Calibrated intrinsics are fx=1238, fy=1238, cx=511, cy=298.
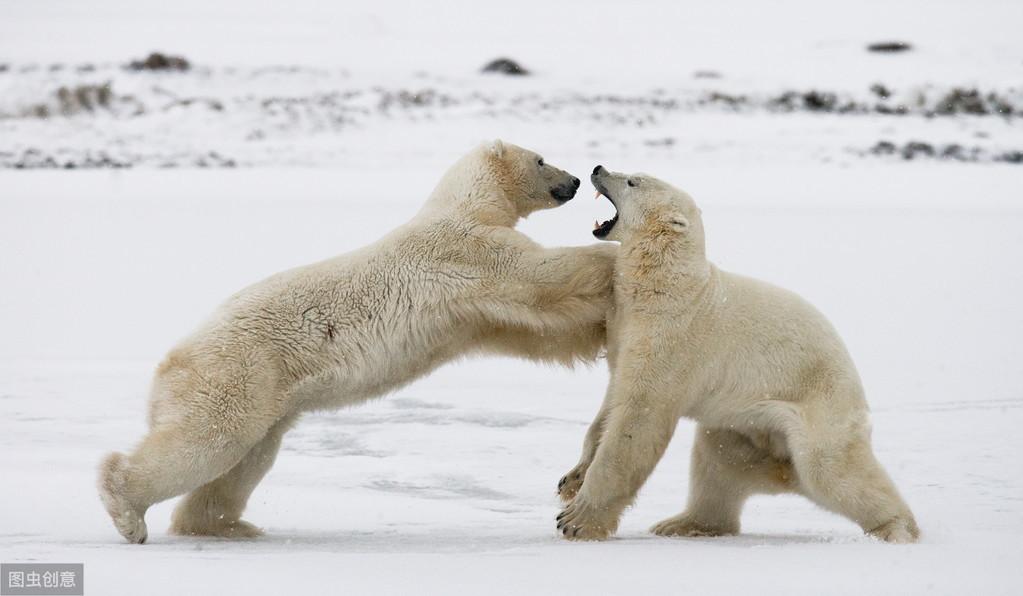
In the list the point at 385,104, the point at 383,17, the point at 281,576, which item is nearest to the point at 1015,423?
the point at 281,576

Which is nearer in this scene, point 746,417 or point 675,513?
point 746,417

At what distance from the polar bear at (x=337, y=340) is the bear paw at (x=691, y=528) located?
71cm

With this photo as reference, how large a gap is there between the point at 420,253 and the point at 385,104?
19.3 metres

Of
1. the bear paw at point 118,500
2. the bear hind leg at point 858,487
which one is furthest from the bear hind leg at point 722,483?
the bear paw at point 118,500

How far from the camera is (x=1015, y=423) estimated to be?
6344 millimetres

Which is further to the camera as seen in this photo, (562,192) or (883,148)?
(883,148)

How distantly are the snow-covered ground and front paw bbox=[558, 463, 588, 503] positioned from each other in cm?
17

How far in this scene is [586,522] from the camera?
14.2 feet

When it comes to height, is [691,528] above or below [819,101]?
below

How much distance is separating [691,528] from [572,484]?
0.50 meters

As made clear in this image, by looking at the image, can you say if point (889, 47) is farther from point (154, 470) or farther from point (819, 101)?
point (154, 470)

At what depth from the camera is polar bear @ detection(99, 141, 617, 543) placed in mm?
4277

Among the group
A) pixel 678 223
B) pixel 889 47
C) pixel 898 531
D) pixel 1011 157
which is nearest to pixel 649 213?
pixel 678 223

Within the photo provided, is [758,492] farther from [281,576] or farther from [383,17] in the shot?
[383,17]
